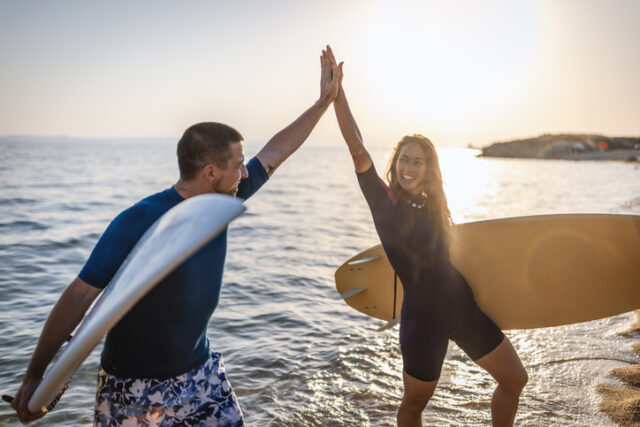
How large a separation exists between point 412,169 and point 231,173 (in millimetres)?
1302

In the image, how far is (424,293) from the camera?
275 centimetres

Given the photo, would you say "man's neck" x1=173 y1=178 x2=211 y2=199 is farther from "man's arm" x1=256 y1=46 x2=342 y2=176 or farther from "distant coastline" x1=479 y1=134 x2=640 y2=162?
"distant coastline" x1=479 y1=134 x2=640 y2=162

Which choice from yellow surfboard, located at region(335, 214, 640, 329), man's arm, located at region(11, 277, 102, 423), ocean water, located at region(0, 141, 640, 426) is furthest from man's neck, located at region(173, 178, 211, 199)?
ocean water, located at region(0, 141, 640, 426)

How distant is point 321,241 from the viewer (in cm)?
1275

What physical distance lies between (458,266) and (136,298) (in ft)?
9.03

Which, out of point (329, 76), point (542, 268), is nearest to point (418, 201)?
point (329, 76)

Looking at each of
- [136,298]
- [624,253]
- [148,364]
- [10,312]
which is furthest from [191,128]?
[10,312]

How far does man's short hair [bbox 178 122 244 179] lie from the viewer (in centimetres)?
201

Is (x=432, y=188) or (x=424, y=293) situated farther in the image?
(x=432, y=188)

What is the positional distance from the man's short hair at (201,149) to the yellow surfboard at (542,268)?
2.25 meters

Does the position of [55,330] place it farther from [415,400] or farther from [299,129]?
[415,400]

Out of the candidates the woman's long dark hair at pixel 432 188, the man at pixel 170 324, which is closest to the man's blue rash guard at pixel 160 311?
the man at pixel 170 324

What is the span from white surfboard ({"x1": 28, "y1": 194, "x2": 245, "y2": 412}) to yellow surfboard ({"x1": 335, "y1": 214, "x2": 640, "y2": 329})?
250cm

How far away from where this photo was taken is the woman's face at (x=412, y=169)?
2932 millimetres
